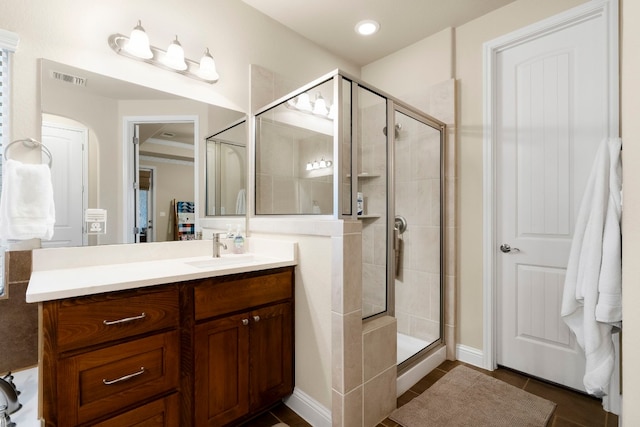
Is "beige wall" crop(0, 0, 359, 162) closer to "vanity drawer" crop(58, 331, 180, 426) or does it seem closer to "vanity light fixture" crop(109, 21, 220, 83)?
"vanity light fixture" crop(109, 21, 220, 83)

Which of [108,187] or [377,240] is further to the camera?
[377,240]

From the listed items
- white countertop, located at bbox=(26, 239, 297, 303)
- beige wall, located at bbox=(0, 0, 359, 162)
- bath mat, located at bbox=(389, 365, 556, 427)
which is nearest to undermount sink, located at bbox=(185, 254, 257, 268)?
white countertop, located at bbox=(26, 239, 297, 303)

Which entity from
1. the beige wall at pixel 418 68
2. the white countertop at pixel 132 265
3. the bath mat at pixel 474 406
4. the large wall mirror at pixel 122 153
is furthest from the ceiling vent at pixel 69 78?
the bath mat at pixel 474 406

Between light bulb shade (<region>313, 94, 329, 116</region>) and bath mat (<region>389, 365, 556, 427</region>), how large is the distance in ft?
6.21

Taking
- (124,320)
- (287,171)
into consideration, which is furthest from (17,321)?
(287,171)

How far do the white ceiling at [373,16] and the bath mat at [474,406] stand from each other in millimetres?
2619

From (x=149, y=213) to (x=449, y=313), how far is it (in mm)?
2262

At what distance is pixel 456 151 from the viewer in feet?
7.77

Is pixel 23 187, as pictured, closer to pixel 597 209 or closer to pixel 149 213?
pixel 149 213

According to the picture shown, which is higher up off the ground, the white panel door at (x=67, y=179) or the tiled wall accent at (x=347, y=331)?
the white panel door at (x=67, y=179)

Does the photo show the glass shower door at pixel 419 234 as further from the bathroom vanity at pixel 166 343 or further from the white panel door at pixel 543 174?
the bathroom vanity at pixel 166 343

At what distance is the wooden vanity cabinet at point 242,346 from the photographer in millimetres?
1359

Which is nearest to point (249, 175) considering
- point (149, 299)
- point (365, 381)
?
point (149, 299)

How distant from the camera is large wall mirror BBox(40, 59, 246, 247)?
4.81ft
